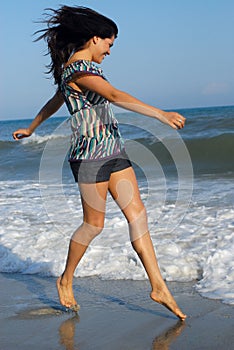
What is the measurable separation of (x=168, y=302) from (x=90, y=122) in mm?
1090

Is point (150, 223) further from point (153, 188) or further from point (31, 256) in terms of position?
point (153, 188)

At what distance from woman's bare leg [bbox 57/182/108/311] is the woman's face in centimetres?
71

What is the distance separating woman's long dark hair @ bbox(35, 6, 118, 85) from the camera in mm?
3070

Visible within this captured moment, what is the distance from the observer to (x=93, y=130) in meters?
3.09

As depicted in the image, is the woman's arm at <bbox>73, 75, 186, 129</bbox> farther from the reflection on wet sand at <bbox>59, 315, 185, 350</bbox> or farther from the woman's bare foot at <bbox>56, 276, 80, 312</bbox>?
the woman's bare foot at <bbox>56, 276, 80, 312</bbox>

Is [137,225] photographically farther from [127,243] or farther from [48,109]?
[127,243]

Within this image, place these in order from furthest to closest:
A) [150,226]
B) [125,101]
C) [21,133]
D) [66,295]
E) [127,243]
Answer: [150,226], [127,243], [21,133], [66,295], [125,101]

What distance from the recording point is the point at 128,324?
10.3 feet

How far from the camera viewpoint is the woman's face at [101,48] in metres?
3.13

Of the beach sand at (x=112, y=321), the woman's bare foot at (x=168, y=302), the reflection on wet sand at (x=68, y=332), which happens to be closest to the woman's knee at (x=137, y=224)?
the woman's bare foot at (x=168, y=302)

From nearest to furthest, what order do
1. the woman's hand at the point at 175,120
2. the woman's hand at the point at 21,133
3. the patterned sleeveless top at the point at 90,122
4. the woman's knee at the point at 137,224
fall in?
the woman's hand at the point at 175,120, the patterned sleeveless top at the point at 90,122, the woman's knee at the point at 137,224, the woman's hand at the point at 21,133

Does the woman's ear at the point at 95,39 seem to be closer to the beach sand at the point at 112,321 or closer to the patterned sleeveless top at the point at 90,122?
the patterned sleeveless top at the point at 90,122

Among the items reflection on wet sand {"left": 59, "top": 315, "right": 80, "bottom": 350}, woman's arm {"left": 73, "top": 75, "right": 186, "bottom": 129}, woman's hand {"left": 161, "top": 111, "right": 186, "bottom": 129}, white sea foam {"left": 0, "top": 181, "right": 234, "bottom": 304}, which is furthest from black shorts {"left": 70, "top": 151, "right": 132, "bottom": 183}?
white sea foam {"left": 0, "top": 181, "right": 234, "bottom": 304}

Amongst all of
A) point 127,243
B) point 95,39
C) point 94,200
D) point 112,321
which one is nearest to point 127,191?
point 94,200
